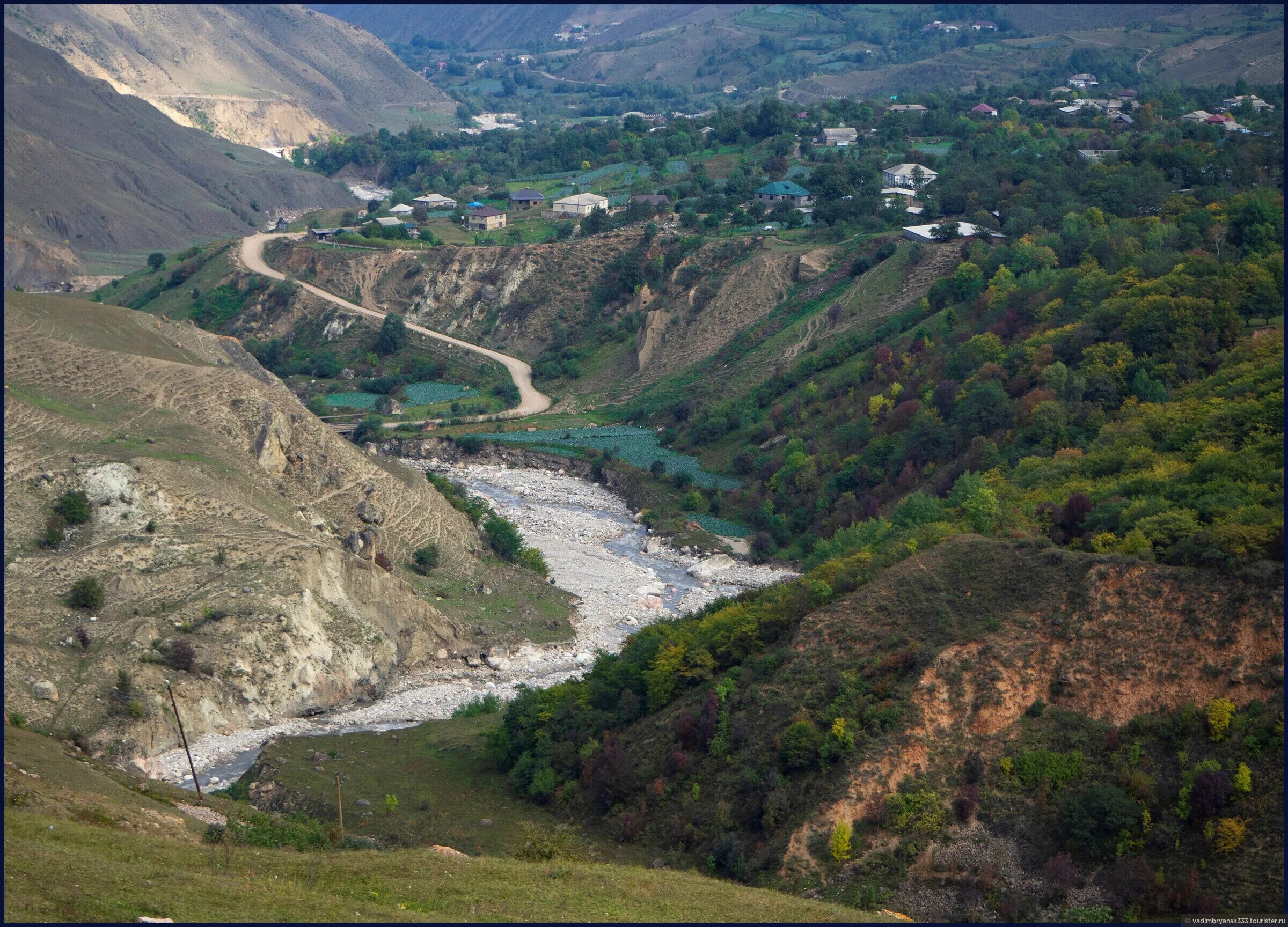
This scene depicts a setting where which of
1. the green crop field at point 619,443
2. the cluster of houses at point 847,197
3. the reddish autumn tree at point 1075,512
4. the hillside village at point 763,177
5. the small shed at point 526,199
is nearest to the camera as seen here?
the reddish autumn tree at point 1075,512

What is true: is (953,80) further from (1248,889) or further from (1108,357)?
(1248,889)

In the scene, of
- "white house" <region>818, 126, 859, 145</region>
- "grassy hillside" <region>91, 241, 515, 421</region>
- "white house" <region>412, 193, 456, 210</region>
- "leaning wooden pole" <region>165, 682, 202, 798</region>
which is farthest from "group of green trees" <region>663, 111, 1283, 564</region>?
"white house" <region>412, 193, 456, 210</region>

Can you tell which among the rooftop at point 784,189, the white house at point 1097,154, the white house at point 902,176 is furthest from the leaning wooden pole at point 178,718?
the white house at point 902,176

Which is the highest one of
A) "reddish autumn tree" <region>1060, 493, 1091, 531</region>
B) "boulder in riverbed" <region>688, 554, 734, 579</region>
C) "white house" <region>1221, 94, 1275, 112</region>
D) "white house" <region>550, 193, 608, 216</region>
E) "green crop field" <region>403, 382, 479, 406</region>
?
"white house" <region>1221, 94, 1275, 112</region>

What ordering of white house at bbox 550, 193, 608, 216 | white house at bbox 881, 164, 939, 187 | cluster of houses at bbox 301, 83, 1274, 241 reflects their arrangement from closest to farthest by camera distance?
cluster of houses at bbox 301, 83, 1274, 241 < white house at bbox 881, 164, 939, 187 < white house at bbox 550, 193, 608, 216

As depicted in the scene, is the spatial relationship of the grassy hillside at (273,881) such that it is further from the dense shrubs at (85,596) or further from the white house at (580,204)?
the white house at (580,204)

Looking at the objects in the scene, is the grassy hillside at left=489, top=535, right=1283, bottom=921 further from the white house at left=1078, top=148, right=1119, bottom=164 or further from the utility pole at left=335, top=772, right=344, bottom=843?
the white house at left=1078, top=148, right=1119, bottom=164
